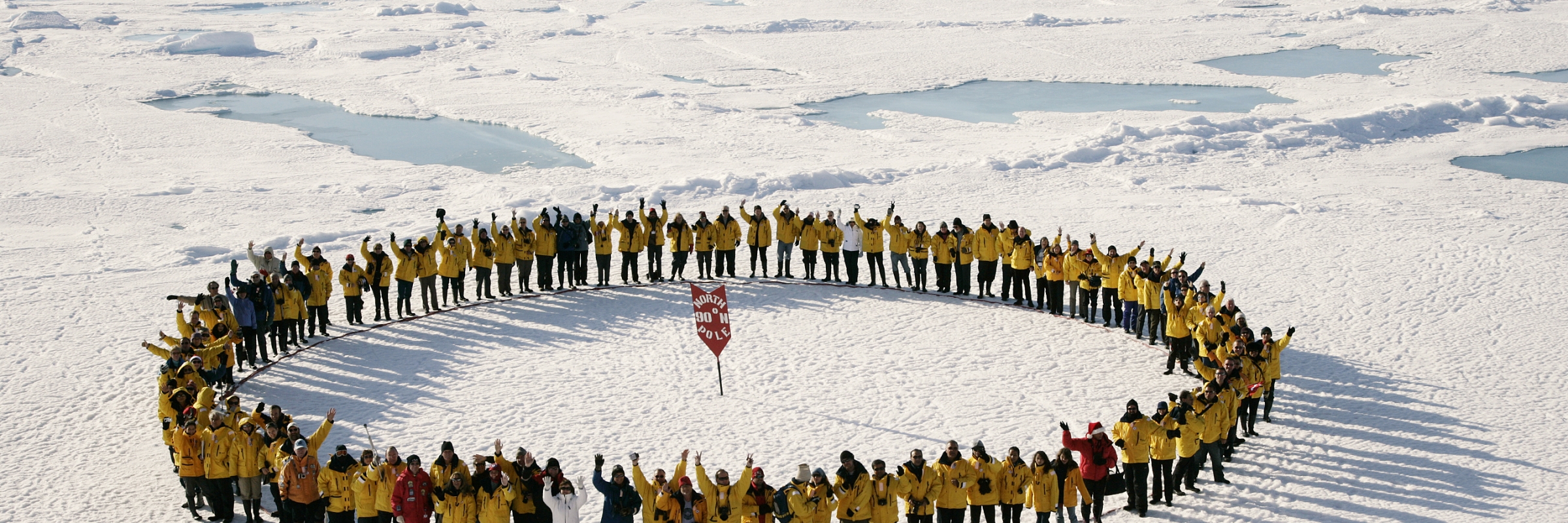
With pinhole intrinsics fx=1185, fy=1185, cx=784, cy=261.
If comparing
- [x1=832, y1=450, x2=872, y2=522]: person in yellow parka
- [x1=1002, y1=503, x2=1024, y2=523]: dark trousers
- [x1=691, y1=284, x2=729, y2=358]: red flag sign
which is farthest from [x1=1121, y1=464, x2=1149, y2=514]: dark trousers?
[x1=691, y1=284, x2=729, y2=358]: red flag sign

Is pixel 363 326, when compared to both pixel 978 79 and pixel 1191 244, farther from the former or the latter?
pixel 978 79

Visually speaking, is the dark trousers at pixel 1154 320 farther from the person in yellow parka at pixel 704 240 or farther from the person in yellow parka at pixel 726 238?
the person in yellow parka at pixel 704 240

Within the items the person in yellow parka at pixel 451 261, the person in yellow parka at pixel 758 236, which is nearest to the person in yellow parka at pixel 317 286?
the person in yellow parka at pixel 451 261

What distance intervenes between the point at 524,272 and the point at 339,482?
750cm

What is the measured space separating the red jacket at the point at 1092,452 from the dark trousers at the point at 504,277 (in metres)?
9.12

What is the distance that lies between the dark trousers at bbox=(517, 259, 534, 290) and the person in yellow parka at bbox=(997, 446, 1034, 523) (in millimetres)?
8882

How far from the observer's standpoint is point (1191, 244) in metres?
18.8

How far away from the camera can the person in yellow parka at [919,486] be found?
888 cm

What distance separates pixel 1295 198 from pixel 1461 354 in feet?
28.5

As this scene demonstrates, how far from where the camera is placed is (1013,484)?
909cm

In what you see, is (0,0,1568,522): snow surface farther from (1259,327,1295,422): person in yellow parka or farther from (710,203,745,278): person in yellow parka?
(710,203,745,278): person in yellow parka

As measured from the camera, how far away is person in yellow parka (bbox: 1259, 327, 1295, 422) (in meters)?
11.3

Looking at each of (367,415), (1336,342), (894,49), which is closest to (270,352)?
(367,415)

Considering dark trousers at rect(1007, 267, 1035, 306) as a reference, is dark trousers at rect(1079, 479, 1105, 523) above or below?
below
